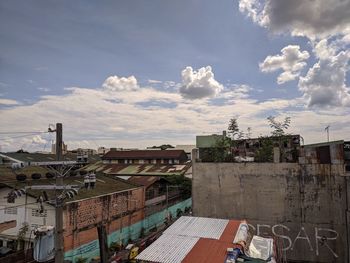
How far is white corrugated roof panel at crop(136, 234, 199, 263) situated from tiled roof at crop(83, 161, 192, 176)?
31.7 meters

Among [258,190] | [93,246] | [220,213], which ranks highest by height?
[258,190]

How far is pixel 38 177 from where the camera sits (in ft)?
81.1

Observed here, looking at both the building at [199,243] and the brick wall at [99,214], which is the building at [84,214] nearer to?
the brick wall at [99,214]

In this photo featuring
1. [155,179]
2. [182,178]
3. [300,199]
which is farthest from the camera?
[182,178]

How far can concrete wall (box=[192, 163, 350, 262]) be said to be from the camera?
1831 cm

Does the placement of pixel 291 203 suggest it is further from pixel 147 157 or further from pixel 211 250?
pixel 147 157

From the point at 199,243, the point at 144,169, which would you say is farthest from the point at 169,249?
the point at 144,169

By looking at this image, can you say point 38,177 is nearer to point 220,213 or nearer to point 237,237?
point 220,213

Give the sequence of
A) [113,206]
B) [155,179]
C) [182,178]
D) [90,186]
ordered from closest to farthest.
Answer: [90,186]
[113,206]
[155,179]
[182,178]

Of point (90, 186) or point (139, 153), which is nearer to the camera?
point (90, 186)

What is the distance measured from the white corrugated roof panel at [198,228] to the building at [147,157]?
37179mm

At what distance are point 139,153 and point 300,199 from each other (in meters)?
39.2

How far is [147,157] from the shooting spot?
5353cm

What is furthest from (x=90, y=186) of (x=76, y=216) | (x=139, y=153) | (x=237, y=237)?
(x=139, y=153)
